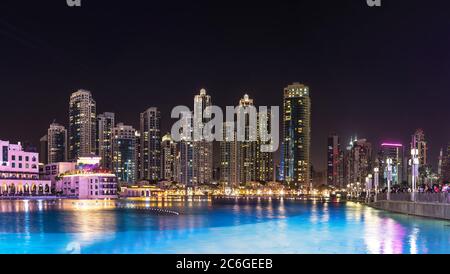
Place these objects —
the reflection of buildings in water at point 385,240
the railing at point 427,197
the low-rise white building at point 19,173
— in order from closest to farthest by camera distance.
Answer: the reflection of buildings in water at point 385,240, the railing at point 427,197, the low-rise white building at point 19,173

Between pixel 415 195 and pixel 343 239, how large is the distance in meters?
21.2

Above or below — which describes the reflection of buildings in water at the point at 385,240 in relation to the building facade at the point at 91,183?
above

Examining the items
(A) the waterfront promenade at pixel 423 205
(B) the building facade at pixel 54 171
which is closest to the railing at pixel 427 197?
(A) the waterfront promenade at pixel 423 205

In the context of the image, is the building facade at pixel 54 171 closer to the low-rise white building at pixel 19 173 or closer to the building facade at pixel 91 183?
the building facade at pixel 91 183

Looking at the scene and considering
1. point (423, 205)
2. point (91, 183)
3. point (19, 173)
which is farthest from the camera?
point (91, 183)

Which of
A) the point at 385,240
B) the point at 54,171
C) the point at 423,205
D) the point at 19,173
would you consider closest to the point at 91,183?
the point at 19,173

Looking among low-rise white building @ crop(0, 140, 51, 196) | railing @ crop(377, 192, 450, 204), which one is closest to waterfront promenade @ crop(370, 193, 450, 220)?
railing @ crop(377, 192, 450, 204)

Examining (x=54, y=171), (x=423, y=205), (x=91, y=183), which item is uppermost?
(x=423, y=205)

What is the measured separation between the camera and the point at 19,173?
120 metres

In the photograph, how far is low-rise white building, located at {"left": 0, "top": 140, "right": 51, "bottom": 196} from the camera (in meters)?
114

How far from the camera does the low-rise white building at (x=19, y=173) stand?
113750mm

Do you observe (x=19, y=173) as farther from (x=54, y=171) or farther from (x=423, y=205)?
(x=423, y=205)

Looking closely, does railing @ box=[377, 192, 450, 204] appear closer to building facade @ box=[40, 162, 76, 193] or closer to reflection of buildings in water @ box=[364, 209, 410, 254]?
reflection of buildings in water @ box=[364, 209, 410, 254]
